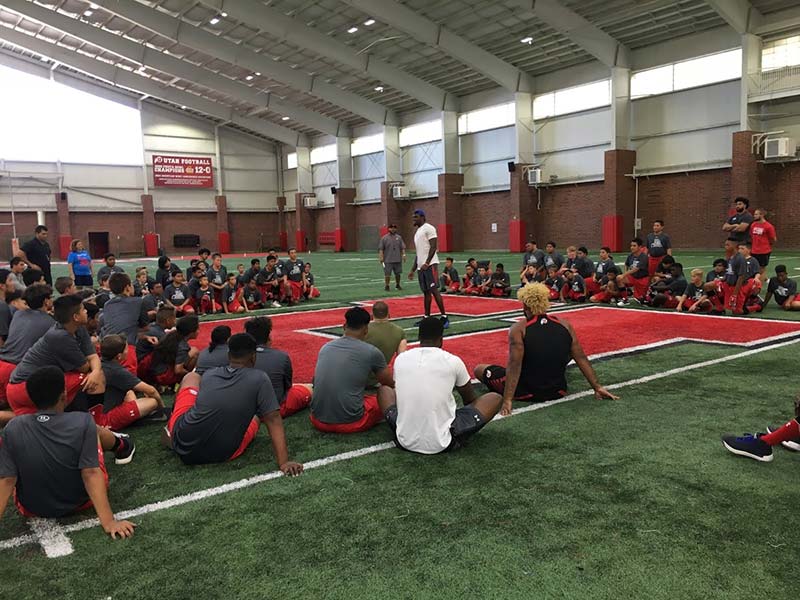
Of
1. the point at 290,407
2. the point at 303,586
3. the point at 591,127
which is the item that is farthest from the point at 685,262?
the point at 303,586

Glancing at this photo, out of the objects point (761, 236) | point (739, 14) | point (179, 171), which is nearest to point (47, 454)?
point (761, 236)

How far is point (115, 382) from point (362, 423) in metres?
2.35

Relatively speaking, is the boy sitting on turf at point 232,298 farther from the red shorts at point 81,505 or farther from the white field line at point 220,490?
the red shorts at point 81,505

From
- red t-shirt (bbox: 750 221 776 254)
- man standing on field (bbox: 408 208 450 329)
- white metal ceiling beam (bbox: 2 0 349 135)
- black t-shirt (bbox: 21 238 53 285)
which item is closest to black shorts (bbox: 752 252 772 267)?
red t-shirt (bbox: 750 221 776 254)

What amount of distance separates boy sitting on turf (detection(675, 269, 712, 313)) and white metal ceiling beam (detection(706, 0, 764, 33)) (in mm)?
15055

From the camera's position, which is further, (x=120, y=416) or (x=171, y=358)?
(x=171, y=358)

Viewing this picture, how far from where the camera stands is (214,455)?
4.91 m

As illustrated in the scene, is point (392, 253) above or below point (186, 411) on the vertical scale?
above

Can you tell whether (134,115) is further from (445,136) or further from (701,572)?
(701,572)

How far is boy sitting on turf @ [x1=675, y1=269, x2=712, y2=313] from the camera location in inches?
481

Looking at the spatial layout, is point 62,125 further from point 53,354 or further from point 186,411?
point 186,411

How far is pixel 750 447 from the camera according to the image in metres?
4.71

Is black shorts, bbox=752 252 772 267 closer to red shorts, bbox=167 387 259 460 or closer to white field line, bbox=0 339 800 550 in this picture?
white field line, bbox=0 339 800 550

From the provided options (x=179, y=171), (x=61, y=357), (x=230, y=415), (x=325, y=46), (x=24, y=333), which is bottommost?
(x=230, y=415)
